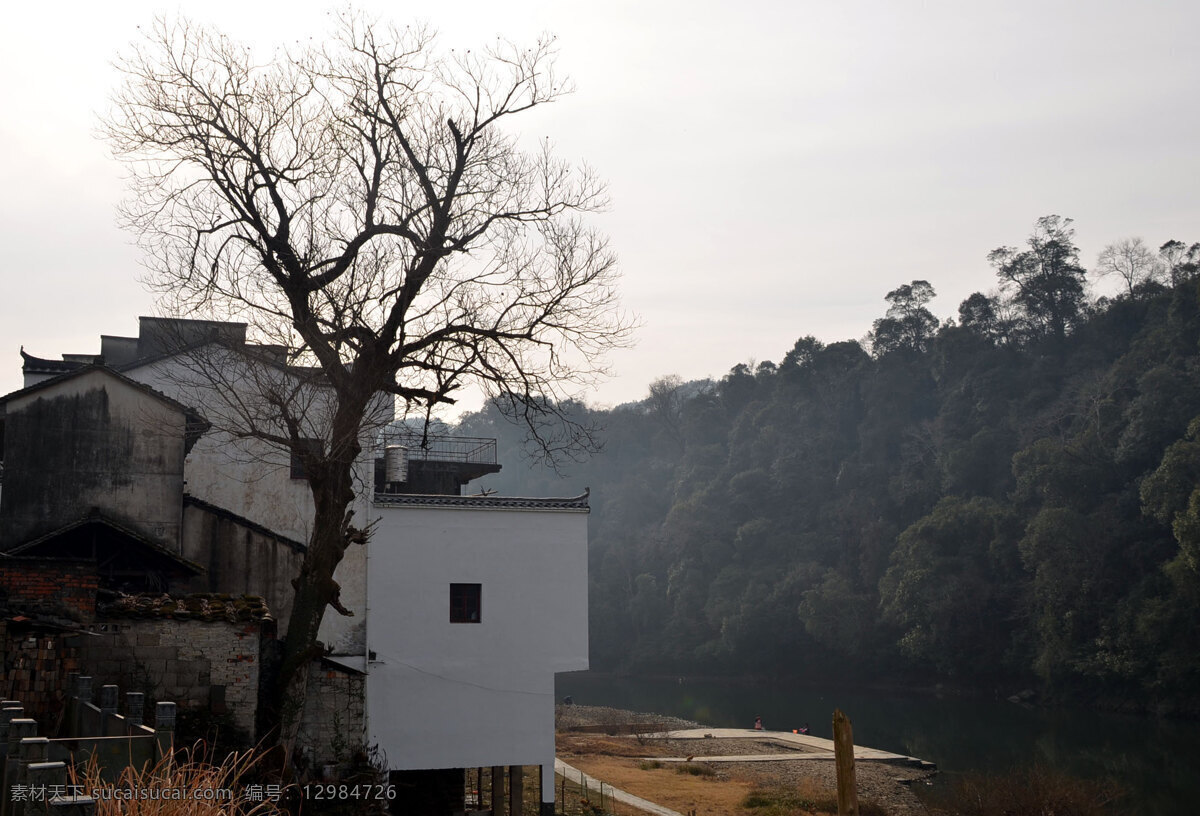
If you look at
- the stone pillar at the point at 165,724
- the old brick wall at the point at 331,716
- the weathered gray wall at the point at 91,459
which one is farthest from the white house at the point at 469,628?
the stone pillar at the point at 165,724

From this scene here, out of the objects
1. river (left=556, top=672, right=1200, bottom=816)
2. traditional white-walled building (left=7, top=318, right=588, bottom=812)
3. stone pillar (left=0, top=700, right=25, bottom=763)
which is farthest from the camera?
river (left=556, top=672, right=1200, bottom=816)

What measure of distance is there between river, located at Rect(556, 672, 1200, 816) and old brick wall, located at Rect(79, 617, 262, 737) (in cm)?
2313

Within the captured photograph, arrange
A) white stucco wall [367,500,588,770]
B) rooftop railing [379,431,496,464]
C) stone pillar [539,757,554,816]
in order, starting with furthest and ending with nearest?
rooftop railing [379,431,496,464]
stone pillar [539,757,554,816]
white stucco wall [367,500,588,770]

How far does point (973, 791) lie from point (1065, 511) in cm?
2502

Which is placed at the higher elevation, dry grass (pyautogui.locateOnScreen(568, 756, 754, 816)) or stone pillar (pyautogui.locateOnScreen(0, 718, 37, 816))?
stone pillar (pyautogui.locateOnScreen(0, 718, 37, 816))

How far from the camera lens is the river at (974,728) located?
3102 centimetres

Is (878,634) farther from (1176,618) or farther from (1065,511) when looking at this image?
(1176,618)

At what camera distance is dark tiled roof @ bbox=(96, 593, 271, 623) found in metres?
12.2

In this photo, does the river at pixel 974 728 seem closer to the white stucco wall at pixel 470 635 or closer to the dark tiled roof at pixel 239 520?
the white stucco wall at pixel 470 635

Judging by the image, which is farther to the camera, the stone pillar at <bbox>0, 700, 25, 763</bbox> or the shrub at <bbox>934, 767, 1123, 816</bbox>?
the shrub at <bbox>934, 767, 1123, 816</bbox>

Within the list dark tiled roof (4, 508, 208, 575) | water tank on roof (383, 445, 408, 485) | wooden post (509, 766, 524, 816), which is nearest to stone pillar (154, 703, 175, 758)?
dark tiled roof (4, 508, 208, 575)

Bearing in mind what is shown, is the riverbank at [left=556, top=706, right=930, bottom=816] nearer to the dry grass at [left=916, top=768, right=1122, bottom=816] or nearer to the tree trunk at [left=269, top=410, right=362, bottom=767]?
the dry grass at [left=916, top=768, right=1122, bottom=816]

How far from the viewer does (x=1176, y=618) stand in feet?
138

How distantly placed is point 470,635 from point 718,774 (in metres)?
13.9
